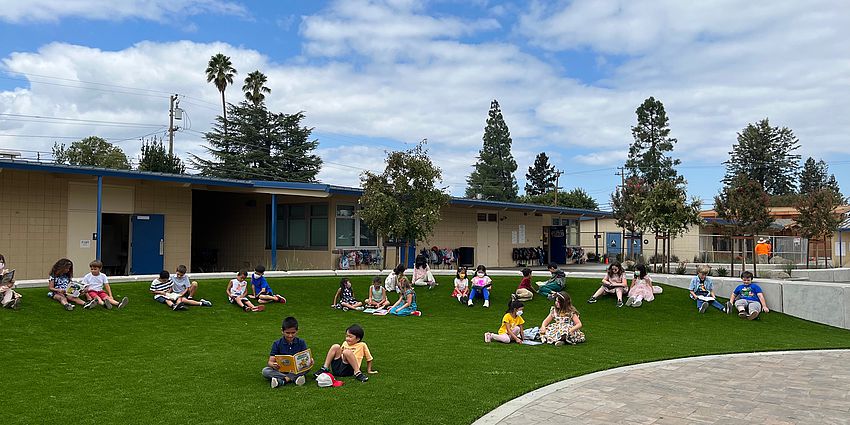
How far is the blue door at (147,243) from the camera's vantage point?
20.6 m

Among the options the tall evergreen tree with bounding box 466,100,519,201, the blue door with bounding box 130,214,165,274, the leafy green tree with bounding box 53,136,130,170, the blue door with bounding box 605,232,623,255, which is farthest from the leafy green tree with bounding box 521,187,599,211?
the blue door with bounding box 130,214,165,274

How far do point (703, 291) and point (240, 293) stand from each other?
34.0 feet

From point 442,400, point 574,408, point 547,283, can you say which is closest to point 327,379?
point 442,400

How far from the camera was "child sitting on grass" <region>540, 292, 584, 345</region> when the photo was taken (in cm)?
1065

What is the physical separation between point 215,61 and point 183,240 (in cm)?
3284

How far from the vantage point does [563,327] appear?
35.2 feet

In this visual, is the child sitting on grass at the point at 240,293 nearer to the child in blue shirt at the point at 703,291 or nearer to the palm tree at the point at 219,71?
the child in blue shirt at the point at 703,291

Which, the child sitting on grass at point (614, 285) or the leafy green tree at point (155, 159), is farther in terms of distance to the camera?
the leafy green tree at point (155, 159)

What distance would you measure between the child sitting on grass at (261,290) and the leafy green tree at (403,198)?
6060mm

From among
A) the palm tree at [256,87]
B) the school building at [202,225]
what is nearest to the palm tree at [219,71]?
the palm tree at [256,87]

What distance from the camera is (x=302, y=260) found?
23.8 metres

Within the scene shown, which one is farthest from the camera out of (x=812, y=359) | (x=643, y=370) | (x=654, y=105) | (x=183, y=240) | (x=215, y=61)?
(x=654, y=105)

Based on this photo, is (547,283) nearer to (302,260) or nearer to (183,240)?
(302,260)

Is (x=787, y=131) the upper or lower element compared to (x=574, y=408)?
upper
